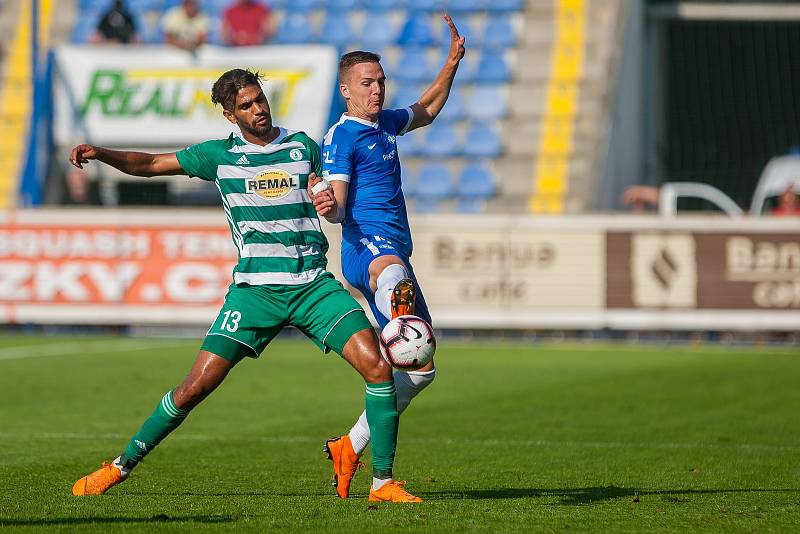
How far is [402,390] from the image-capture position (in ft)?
23.9

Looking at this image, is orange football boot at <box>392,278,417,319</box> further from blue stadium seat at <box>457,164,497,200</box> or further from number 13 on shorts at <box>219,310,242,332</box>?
blue stadium seat at <box>457,164,497,200</box>

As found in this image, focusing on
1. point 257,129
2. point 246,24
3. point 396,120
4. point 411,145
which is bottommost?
point 257,129

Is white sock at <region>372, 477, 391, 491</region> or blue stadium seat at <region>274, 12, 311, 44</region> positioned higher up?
blue stadium seat at <region>274, 12, 311, 44</region>

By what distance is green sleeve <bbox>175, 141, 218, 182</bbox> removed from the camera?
7039 millimetres

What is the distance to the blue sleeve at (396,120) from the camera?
300 inches

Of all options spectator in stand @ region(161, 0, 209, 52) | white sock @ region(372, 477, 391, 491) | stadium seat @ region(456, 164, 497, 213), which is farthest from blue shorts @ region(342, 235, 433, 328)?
stadium seat @ region(456, 164, 497, 213)

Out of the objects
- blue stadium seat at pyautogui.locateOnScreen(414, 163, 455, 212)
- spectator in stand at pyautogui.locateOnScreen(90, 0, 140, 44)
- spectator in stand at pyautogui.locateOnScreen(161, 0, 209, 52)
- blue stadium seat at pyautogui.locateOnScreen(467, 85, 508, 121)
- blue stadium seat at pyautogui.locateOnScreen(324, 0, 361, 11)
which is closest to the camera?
spectator in stand at pyautogui.locateOnScreen(161, 0, 209, 52)

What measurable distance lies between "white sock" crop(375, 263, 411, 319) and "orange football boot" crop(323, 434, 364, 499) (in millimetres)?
669

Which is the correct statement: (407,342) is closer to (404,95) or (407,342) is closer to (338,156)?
(338,156)

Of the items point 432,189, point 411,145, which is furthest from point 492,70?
point 432,189

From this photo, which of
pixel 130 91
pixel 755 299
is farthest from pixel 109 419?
pixel 130 91

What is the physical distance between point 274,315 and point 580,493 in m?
1.74

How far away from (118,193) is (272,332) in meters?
16.7

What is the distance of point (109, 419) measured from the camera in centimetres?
1102
